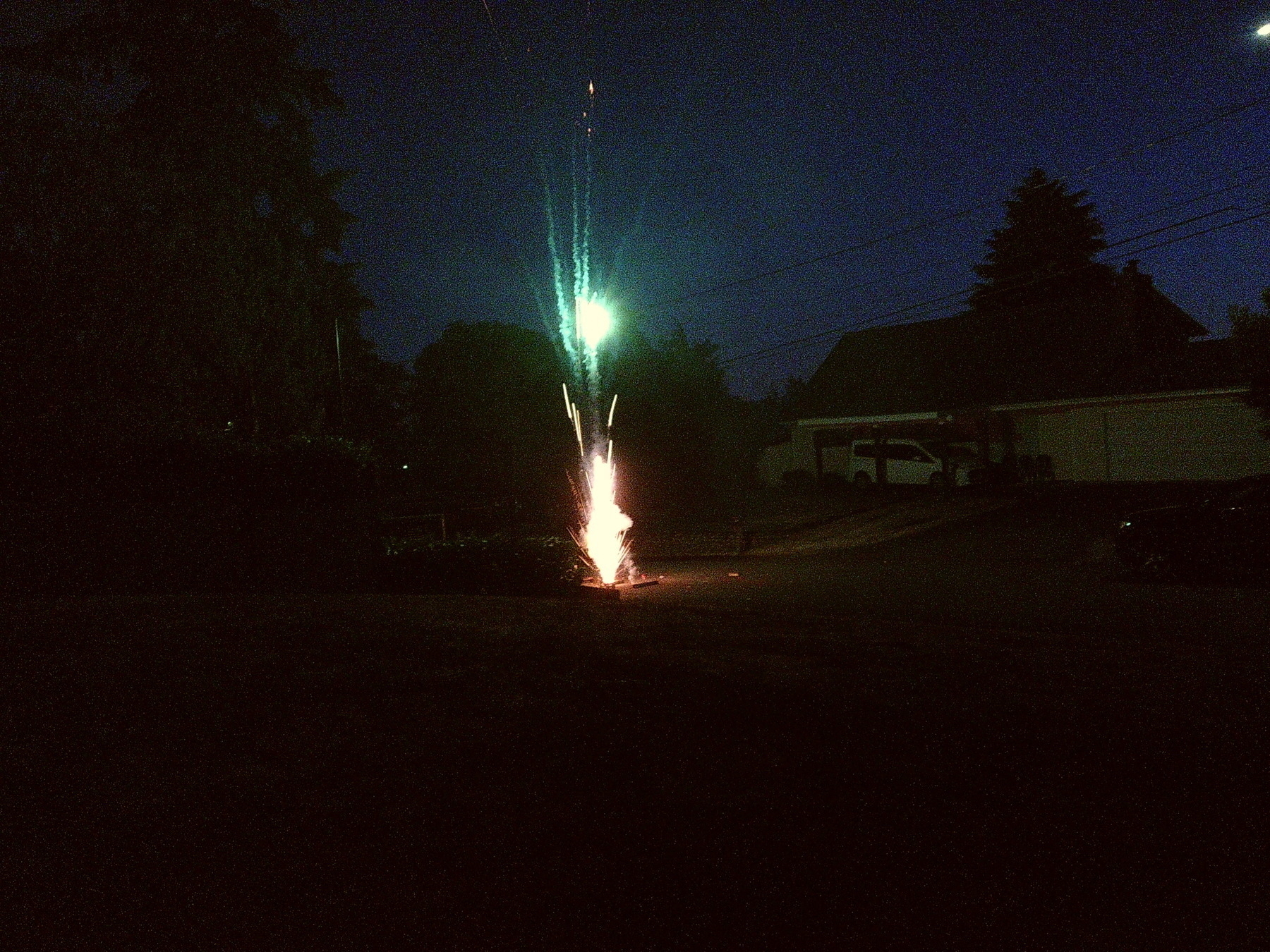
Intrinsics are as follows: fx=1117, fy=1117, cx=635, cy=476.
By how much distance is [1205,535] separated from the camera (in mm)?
16719

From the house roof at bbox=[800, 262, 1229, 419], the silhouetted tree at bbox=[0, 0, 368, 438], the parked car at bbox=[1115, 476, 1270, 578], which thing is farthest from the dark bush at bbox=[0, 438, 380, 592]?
the house roof at bbox=[800, 262, 1229, 419]

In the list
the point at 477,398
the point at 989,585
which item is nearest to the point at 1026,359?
the point at 989,585

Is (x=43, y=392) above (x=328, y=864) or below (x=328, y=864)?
above

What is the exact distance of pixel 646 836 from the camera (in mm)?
5215

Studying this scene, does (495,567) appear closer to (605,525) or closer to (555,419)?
(605,525)

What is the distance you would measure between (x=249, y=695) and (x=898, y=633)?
20.3 ft

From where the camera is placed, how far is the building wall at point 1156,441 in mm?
28688

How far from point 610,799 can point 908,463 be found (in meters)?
28.5

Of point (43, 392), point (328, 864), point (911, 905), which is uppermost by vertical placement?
point (43, 392)

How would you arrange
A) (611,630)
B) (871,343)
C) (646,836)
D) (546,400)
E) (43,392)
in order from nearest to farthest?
(646,836) < (611,630) < (43,392) < (871,343) < (546,400)

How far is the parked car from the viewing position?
53.8 feet

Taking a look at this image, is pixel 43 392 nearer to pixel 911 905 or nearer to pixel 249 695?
pixel 249 695

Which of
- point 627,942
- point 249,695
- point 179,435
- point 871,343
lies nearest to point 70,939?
point 627,942

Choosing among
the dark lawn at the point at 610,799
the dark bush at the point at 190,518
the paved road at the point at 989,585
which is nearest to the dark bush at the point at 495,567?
the dark bush at the point at 190,518
